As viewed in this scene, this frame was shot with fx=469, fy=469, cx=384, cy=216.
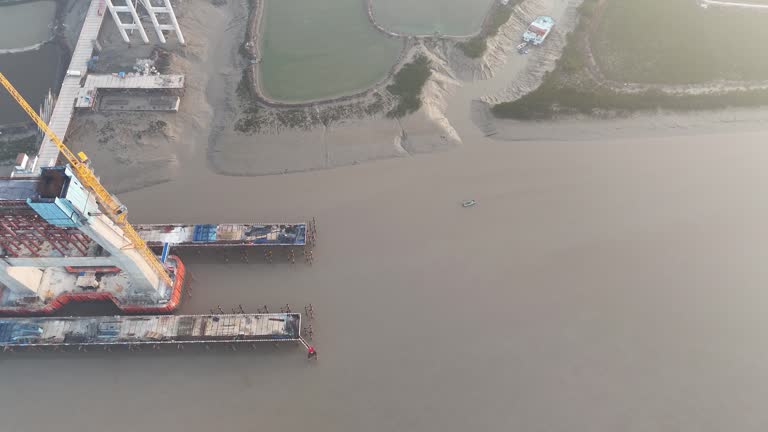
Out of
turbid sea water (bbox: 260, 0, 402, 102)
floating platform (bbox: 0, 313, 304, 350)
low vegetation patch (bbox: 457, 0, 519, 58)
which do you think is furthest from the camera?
low vegetation patch (bbox: 457, 0, 519, 58)

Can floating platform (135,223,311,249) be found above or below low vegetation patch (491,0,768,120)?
below

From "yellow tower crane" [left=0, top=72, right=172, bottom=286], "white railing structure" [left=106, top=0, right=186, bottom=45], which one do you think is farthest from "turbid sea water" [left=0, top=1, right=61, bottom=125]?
"yellow tower crane" [left=0, top=72, right=172, bottom=286]

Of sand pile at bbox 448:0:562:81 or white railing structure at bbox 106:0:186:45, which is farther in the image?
sand pile at bbox 448:0:562:81

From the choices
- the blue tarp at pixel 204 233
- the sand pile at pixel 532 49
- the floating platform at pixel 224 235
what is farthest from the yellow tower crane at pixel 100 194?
the sand pile at pixel 532 49

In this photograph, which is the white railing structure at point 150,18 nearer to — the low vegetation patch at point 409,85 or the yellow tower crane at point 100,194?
the yellow tower crane at point 100,194

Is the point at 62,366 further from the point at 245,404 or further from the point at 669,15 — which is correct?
the point at 669,15

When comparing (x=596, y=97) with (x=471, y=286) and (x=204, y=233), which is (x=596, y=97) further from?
(x=204, y=233)

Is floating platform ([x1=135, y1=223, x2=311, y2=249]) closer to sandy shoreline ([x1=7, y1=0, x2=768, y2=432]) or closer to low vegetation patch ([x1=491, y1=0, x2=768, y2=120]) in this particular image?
sandy shoreline ([x1=7, y1=0, x2=768, y2=432])

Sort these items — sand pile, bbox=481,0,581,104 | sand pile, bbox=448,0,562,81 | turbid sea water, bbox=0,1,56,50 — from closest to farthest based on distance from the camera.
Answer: sand pile, bbox=481,0,581,104 → sand pile, bbox=448,0,562,81 → turbid sea water, bbox=0,1,56,50
